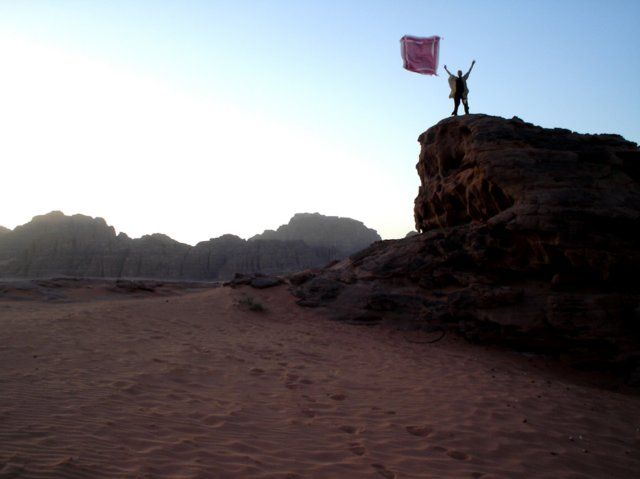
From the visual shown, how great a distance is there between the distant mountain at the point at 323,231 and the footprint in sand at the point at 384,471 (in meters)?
70.4

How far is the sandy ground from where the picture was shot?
3.42m

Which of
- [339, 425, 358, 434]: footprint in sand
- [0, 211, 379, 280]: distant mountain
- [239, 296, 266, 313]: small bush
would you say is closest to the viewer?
[339, 425, 358, 434]: footprint in sand

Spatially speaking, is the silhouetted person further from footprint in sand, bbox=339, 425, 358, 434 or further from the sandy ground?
footprint in sand, bbox=339, 425, 358, 434

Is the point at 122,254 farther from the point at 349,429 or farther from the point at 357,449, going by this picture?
the point at 357,449

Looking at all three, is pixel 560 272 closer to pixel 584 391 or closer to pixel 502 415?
pixel 584 391

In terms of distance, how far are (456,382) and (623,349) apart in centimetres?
425

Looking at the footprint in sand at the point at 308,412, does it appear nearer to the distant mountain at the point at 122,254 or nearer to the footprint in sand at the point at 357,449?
the footprint in sand at the point at 357,449

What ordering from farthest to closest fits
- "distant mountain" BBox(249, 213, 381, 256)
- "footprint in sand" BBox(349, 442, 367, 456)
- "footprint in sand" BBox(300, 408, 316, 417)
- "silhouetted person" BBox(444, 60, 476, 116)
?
1. "distant mountain" BBox(249, 213, 381, 256)
2. "silhouetted person" BBox(444, 60, 476, 116)
3. "footprint in sand" BBox(300, 408, 316, 417)
4. "footprint in sand" BBox(349, 442, 367, 456)

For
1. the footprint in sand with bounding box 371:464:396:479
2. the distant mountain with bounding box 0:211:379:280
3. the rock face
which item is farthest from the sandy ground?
the distant mountain with bounding box 0:211:379:280

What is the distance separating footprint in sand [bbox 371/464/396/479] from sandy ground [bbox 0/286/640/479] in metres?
0.01

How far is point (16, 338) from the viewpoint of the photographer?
7.94m

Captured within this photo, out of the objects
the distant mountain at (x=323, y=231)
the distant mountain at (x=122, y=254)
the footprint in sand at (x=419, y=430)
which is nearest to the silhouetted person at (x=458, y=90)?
the footprint in sand at (x=419, y=430)

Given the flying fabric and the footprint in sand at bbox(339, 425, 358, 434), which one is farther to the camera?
the flying fabric

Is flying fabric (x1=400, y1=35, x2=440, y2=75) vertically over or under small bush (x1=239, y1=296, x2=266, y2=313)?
over
